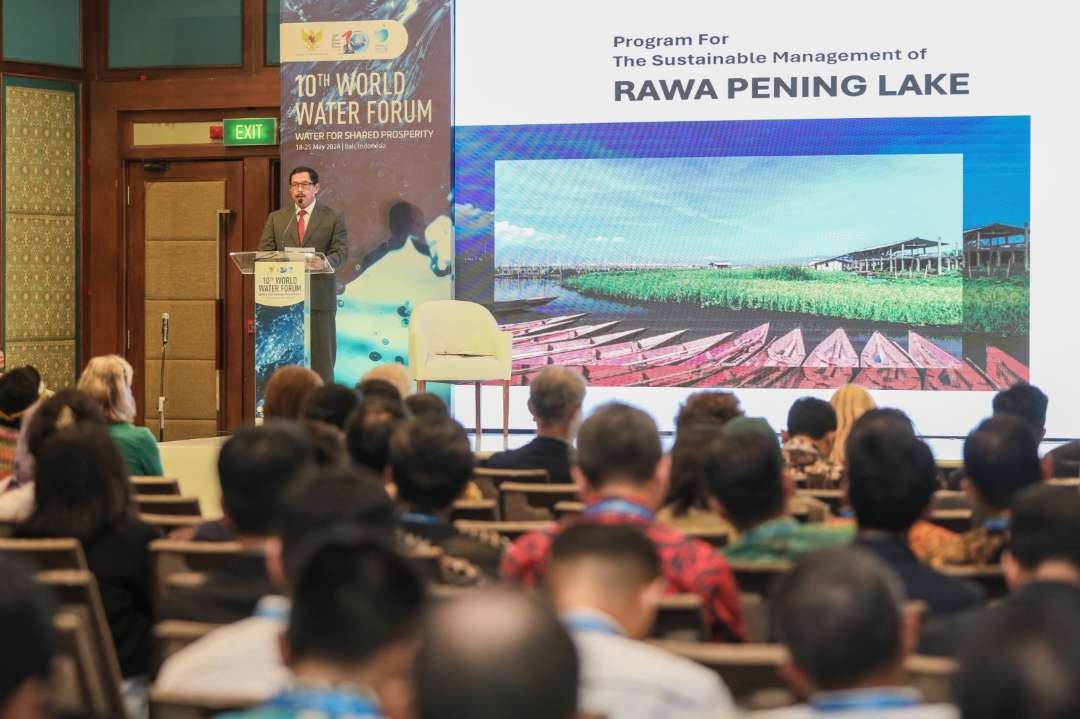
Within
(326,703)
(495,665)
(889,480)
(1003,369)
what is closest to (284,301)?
(1003,369)

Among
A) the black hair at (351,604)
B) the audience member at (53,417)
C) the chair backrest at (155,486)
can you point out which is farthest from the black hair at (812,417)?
the black hair at (351,604)

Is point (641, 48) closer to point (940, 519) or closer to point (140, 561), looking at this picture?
point (940, 519)

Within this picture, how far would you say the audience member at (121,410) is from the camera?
17.9 ft

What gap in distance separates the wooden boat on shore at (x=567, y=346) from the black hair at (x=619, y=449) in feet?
23.0

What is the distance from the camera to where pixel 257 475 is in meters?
2.94

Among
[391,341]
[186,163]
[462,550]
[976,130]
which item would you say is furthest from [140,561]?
[186,163]

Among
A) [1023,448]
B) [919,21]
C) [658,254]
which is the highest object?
[919,21]

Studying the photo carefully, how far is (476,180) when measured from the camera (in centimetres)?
1043

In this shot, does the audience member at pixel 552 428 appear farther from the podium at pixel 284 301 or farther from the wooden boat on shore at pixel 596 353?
the wooden boat on shore at pixel 596 353

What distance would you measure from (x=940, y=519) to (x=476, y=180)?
273 inches

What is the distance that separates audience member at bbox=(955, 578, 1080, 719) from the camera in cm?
134

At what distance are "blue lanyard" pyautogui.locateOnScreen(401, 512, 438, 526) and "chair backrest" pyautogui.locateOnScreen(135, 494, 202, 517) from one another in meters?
1.11

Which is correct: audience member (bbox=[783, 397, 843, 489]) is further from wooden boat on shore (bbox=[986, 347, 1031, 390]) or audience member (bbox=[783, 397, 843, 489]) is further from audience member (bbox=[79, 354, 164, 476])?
wooden boat on shore (bbox=[986, 347, 1031, 390])

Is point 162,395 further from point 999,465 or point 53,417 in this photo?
point 999,465
